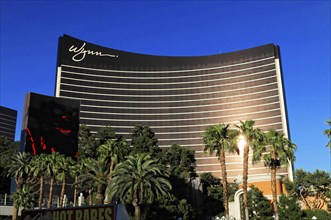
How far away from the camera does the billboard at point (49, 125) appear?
308ft

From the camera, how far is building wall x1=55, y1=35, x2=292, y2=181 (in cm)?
16525

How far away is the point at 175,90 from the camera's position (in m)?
182

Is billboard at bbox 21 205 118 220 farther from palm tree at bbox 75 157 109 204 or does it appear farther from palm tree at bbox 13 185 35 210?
palm tree at bbox 13 185 35 210

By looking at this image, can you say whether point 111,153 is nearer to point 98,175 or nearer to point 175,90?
point 98,175

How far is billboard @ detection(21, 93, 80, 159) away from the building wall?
62406mm

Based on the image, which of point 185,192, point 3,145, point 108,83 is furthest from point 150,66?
point 185,192

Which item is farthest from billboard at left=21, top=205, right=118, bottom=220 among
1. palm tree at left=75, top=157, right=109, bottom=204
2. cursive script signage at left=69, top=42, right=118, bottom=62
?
cursive script signage at left=69, top=42, right=118, bottom=62

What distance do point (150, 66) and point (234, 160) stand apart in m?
63.4

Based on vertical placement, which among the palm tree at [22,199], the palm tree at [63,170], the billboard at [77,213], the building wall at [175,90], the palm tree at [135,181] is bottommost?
the billboard at [77,213]

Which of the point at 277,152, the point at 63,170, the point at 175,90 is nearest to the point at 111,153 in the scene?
the point at 63,170

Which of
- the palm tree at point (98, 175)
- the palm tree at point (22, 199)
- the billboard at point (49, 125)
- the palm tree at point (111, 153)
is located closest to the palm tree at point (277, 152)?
the palm tree at point (111, 153)

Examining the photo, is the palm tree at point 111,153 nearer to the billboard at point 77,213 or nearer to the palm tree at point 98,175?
the palm tree at point 98,175

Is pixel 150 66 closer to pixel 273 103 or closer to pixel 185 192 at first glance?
pixel 273 103

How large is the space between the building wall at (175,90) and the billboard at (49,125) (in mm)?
62406
